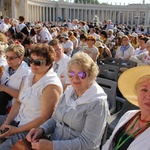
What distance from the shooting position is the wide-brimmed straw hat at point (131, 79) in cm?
164

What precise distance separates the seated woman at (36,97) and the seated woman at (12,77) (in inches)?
14.3

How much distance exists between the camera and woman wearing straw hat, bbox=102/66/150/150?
1521 millimetres

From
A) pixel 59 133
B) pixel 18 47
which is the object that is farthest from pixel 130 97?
pixel 18 47

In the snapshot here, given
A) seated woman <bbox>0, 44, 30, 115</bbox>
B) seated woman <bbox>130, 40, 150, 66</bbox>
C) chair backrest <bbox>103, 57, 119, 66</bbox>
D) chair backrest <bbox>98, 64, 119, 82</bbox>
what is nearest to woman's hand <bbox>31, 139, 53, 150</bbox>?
seated woman <bbox>0, 44, 30, 115</bbox>

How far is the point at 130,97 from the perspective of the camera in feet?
5.91

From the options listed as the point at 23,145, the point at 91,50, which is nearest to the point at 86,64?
the point at 23,145

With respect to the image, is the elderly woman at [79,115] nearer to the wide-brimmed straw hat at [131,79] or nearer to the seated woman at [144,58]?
the wide-brimmed straw hat at [131,79]

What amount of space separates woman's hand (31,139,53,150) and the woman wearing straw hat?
1.49 feet

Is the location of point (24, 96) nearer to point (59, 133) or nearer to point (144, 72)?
point (59, 133)

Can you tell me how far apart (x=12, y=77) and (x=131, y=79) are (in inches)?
68.6

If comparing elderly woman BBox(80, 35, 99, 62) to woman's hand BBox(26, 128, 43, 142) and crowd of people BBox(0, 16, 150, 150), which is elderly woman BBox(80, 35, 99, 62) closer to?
crowd of people BBox(0, 16, 150, 150)

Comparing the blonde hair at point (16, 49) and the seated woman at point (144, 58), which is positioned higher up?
the blonde hair at point (16, 49)

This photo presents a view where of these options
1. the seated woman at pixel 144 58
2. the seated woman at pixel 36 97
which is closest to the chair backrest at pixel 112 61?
the seated woman at pixel 144 58

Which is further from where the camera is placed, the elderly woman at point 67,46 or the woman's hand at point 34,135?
the elderly woman at point 67,46
